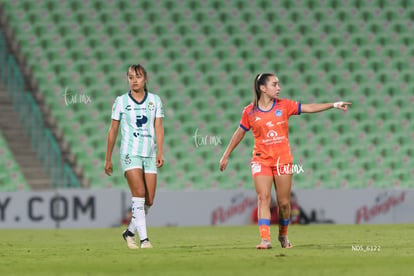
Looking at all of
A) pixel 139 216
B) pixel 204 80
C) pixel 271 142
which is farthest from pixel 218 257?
pixel 204 80

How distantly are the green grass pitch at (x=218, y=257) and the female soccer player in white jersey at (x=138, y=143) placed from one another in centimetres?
40

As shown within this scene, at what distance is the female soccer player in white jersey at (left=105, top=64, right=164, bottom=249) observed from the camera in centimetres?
970

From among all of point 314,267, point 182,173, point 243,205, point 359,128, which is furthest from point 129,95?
point 359,128

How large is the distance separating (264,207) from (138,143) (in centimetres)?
148

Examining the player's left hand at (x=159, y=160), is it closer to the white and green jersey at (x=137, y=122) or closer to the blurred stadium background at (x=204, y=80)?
the white and green jersey at (x=137, y=122)

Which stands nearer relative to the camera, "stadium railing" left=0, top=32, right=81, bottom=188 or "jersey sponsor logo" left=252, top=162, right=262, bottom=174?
"jersey sponsor logo" left=252, top=162, right=262, bottom=174

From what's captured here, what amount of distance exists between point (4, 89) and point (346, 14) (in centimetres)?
761

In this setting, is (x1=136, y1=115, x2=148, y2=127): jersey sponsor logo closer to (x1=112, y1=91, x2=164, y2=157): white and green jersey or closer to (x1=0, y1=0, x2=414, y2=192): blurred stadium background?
(x1=112, y1=91, x2=164, y2=157): white and green jersey

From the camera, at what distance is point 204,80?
2022 cm

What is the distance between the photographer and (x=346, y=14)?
21.5 metres

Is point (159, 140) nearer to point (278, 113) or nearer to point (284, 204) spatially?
point (278, 113)

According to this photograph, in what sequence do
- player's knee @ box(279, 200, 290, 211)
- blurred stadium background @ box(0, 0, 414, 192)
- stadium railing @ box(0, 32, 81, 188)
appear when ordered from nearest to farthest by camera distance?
player's knee @ box(279, 200, 290, 211), stadium railing @ box(0, 32, 81, 188), blurred stadium background @ box(0, 0, 414, 192)

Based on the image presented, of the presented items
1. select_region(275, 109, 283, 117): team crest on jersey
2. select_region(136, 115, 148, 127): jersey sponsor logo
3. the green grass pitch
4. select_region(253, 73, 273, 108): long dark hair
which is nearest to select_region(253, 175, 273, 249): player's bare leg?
the green grass pitch

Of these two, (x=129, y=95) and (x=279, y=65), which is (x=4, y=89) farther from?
(x=129, y=95)
